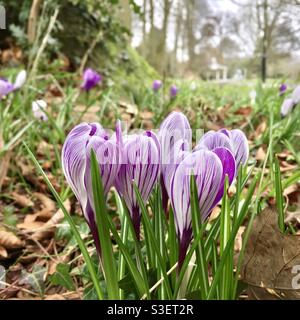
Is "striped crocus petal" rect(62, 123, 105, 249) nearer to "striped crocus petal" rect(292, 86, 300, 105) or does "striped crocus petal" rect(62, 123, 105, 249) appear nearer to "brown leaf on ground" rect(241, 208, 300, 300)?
"brown leaf on ground" rect(241, 208, 300, 300)

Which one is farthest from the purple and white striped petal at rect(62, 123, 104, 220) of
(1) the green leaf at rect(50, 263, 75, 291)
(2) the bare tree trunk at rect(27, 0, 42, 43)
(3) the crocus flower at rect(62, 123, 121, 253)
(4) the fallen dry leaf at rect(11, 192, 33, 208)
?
(2) the bare tree trunk at rect(27, 0, 42, 43)

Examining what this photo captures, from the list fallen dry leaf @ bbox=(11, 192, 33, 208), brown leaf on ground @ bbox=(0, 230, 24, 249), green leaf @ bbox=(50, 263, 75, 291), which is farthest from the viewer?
fallen dry leaf @ bbox=(11, 192, 33, 208)

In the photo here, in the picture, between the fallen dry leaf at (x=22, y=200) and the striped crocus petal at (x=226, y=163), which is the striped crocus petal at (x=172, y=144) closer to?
the striped crocus petal at (x=226, y=163)

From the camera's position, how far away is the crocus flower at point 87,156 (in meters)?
0.41

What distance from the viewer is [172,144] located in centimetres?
45

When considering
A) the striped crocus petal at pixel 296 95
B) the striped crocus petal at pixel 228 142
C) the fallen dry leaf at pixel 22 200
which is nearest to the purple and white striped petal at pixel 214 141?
the striped crocus petal at pixel 228 142

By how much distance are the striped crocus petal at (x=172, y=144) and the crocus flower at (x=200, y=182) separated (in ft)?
0.05

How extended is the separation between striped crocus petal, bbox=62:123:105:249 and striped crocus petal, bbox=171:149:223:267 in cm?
8

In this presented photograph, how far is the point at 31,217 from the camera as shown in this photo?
945 millimetres

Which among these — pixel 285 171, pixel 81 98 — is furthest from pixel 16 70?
pixel 285 171

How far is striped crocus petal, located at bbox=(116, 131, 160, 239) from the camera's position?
41 cm

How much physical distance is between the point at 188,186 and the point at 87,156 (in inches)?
3.8
